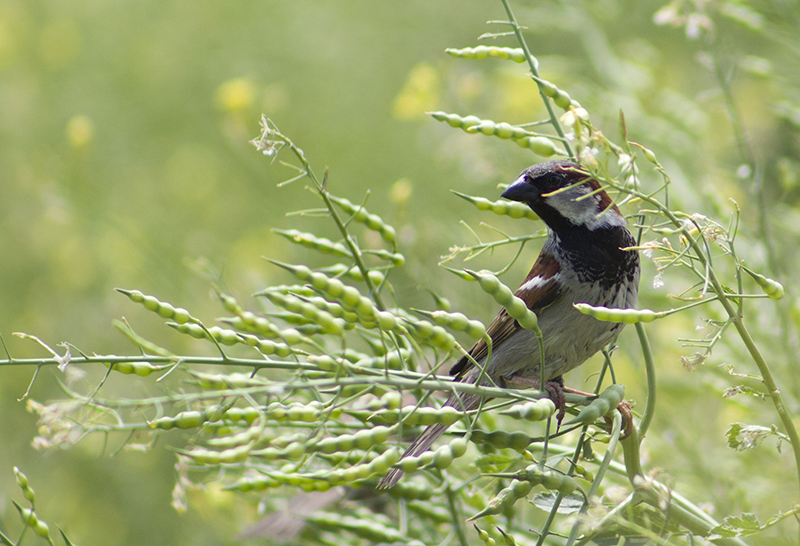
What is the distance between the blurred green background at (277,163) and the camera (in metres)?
3.19

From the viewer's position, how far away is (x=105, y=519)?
4.38 meters

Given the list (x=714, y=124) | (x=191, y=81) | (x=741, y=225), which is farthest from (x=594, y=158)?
(x=191, y=81)

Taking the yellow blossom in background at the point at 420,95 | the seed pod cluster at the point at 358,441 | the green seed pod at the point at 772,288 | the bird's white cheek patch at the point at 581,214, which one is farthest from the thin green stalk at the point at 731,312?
the yellow blossom in background at the point at 420,95

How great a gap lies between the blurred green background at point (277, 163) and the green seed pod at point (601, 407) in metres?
1.10

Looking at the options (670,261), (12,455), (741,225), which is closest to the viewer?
(670,261)

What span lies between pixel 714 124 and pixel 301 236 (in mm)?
3388

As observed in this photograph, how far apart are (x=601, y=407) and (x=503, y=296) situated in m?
0.36

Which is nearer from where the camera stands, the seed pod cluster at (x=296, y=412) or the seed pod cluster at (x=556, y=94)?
the seed pod cluster at (x=296, y=412)

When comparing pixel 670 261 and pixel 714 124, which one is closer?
pixel 670 261

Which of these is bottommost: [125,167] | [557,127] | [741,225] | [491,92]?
[125,167]

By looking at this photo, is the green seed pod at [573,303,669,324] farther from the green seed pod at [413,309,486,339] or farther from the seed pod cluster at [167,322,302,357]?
the seed pod cluster at [167,322,302,357]

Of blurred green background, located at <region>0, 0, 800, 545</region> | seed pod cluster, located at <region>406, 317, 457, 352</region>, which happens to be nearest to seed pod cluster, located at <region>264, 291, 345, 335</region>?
seed pod cluster, located at <region>406, 317, 457, 352</region>

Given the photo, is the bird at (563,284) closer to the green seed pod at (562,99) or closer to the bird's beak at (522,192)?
Result: the bird's beak at (522,192)

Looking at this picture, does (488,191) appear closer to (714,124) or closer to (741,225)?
(714,124)
